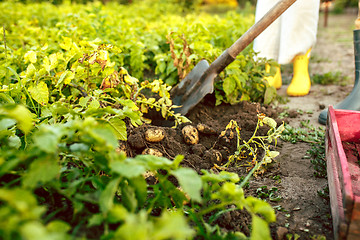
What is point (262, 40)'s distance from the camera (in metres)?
3.29

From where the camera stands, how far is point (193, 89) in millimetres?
2355

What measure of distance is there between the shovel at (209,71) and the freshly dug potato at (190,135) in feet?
1.16

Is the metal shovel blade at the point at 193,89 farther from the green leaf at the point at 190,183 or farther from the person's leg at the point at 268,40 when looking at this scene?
the green leaf at the point at 190,183

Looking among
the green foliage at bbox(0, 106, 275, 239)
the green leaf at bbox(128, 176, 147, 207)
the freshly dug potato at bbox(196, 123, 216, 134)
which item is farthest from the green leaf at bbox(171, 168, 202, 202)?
the freshly dug potato at bbox(196, 123, 216, 134)

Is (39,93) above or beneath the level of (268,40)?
beneath

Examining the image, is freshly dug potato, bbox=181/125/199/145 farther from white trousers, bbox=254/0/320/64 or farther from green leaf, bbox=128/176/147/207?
white trousers, bbox=254/0/320/64

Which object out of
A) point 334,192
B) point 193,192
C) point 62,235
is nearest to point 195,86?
point 334,192

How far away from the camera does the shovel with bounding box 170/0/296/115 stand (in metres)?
2.09

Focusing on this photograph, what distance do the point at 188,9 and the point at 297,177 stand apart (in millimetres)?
7086

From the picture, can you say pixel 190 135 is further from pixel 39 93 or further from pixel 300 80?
pixel 300 80

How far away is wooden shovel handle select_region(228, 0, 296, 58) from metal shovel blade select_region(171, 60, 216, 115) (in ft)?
0.87

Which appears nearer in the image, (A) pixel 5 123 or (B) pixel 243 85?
(A) pixel 5 123

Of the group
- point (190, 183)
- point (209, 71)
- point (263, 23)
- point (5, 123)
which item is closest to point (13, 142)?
point (5, 123)

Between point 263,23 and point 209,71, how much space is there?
0.51m
